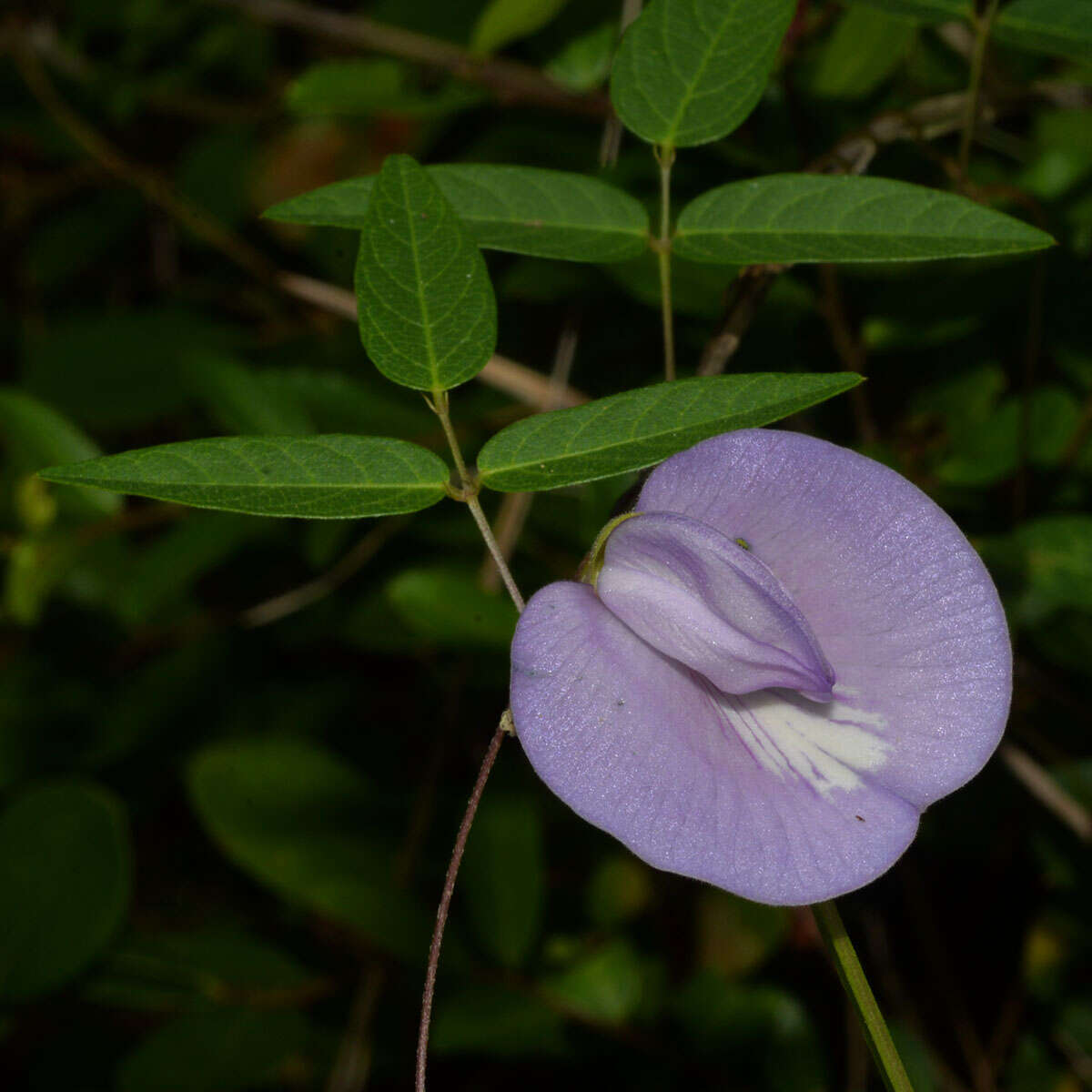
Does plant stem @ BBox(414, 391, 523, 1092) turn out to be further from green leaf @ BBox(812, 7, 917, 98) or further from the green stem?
green leaf @ BBox(812, 7, 917, 98)

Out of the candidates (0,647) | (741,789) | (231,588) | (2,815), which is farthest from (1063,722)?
(0,647)

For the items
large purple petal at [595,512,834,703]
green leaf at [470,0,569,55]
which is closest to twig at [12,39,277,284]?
green leaf at [470,0,569,55]

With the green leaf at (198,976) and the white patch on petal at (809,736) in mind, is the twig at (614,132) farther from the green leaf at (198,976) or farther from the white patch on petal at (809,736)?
the green leaf at (198,976)

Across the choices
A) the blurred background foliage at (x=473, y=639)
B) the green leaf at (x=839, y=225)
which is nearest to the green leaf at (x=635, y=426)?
the green leaf at (x=839, y=225)

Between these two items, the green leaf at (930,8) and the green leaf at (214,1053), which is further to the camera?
the green leaf at (214,1053)

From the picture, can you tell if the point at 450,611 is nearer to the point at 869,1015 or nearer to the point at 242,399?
the point at 242,399
